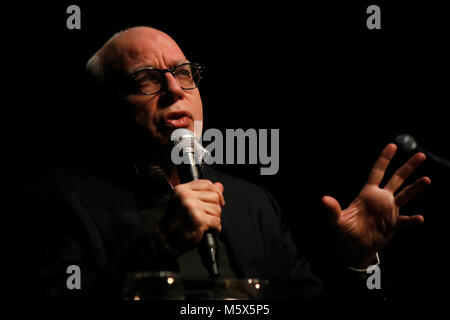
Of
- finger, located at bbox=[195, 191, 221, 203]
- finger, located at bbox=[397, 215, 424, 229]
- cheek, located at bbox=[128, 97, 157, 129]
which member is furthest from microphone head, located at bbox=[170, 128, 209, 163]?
finger, located at bbox=[397, 215, 424, 229]

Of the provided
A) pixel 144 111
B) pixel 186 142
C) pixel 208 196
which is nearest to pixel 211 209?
pixel 208 196

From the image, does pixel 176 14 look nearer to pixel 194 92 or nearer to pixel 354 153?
pixel 194 92

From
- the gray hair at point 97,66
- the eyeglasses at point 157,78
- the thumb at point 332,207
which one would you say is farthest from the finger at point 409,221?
the gray hair at point 97,66

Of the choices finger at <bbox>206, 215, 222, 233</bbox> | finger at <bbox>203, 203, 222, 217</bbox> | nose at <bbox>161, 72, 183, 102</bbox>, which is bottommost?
finger at <bbox>206, 215, 222, 233</bbox>

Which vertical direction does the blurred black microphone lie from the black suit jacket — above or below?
above

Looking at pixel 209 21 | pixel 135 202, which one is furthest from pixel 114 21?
pixel 135 202

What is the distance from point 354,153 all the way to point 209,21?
3.05 feet

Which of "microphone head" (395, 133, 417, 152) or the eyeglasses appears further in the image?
the eyeglasses

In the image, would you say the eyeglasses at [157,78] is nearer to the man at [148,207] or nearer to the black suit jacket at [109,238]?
the man at [148,207]

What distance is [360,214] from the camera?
175 centimetres

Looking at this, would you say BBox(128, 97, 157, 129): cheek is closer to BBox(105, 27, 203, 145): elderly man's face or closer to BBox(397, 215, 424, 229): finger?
BBox(105, 27, 203, 145): elderly man's face

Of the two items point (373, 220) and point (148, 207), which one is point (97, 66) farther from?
point (373, 220)

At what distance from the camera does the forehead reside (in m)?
1.91

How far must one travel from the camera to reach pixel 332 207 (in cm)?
170
